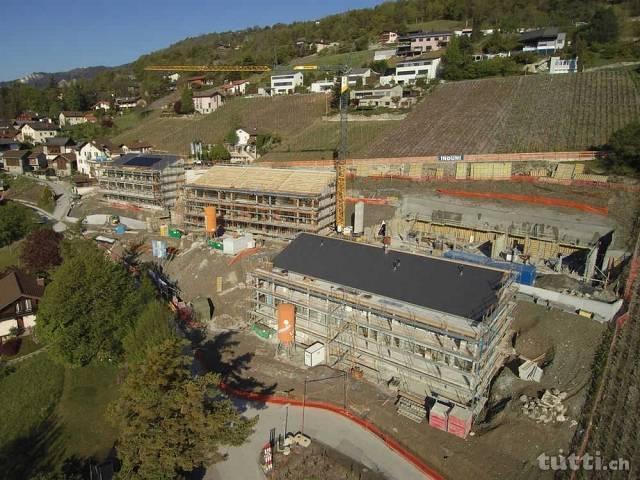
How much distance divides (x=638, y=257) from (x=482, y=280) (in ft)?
55.4

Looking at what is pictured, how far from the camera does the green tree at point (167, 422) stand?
56.5 feet

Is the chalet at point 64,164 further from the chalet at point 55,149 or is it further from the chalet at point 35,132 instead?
the chalet at point 35,132

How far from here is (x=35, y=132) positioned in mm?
100562

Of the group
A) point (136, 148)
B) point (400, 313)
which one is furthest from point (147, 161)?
point (400, 313)

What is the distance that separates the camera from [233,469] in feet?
66.8

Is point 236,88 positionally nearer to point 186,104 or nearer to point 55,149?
point 186,104

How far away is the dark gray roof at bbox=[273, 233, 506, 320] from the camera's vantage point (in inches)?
924

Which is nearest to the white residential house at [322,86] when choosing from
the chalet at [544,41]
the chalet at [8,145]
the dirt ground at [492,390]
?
the chalet at [544,41]

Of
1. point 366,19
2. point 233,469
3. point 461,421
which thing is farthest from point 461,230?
point 366,19

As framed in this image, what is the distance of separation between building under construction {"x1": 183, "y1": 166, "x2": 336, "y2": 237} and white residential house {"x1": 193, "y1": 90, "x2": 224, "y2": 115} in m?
61.6

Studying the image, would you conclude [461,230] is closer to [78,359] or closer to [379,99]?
[78,359]

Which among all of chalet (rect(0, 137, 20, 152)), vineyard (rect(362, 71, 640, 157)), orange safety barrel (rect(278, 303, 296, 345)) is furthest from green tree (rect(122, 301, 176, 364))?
chalet (rect(0, 137, 20, 152))

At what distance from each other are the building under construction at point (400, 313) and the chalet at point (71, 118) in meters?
111

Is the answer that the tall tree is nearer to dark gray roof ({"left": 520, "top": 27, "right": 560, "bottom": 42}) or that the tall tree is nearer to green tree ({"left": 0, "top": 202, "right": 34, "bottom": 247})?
green tree ({"left": 0, "top": 202, "right": 34, "bottom": 247})
